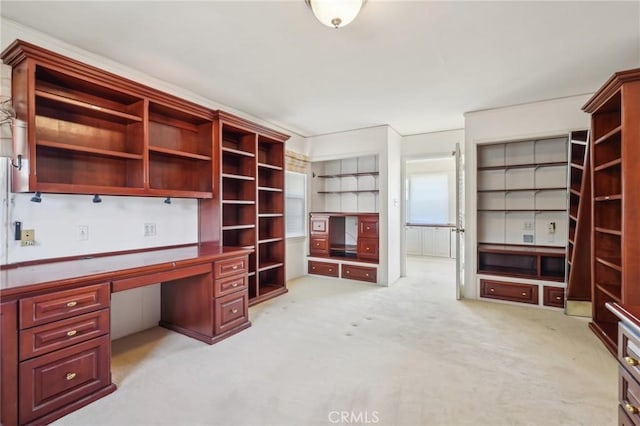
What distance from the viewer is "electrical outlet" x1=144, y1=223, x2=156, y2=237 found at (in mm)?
2904

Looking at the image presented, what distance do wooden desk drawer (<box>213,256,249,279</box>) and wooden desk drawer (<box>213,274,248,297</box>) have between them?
0.05m

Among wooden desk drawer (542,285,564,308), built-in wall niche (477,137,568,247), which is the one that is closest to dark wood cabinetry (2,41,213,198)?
built-in wall niche (477,137,568,247)

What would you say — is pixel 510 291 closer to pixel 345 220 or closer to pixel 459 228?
pixel 459 228

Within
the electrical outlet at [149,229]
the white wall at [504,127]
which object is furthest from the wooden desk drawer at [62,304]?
the white wall at [504,127]

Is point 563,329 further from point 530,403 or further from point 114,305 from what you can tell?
point 114,305

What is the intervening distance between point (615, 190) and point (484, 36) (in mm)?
2131

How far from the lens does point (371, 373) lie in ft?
7.19

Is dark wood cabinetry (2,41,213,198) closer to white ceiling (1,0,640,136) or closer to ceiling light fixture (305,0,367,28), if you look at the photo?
white ceiling (1,0,640,136)

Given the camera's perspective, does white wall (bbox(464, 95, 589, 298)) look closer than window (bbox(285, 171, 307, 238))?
Yes

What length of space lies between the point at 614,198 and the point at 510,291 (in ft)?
5.53

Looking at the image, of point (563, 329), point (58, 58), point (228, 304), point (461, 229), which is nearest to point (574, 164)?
point (461, 229)

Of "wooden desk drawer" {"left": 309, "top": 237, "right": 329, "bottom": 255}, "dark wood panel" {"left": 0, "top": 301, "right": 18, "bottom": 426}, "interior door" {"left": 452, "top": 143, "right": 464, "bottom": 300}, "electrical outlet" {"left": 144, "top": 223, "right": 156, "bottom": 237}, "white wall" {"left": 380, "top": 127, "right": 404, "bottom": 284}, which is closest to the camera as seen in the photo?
"dark wood panel" {"left": 0, "top": 301, "right": 18, "bottom": 426}

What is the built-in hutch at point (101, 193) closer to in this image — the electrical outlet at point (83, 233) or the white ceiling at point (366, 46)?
the electrical outlet at point (83, 233)

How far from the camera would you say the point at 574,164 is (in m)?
3.44
